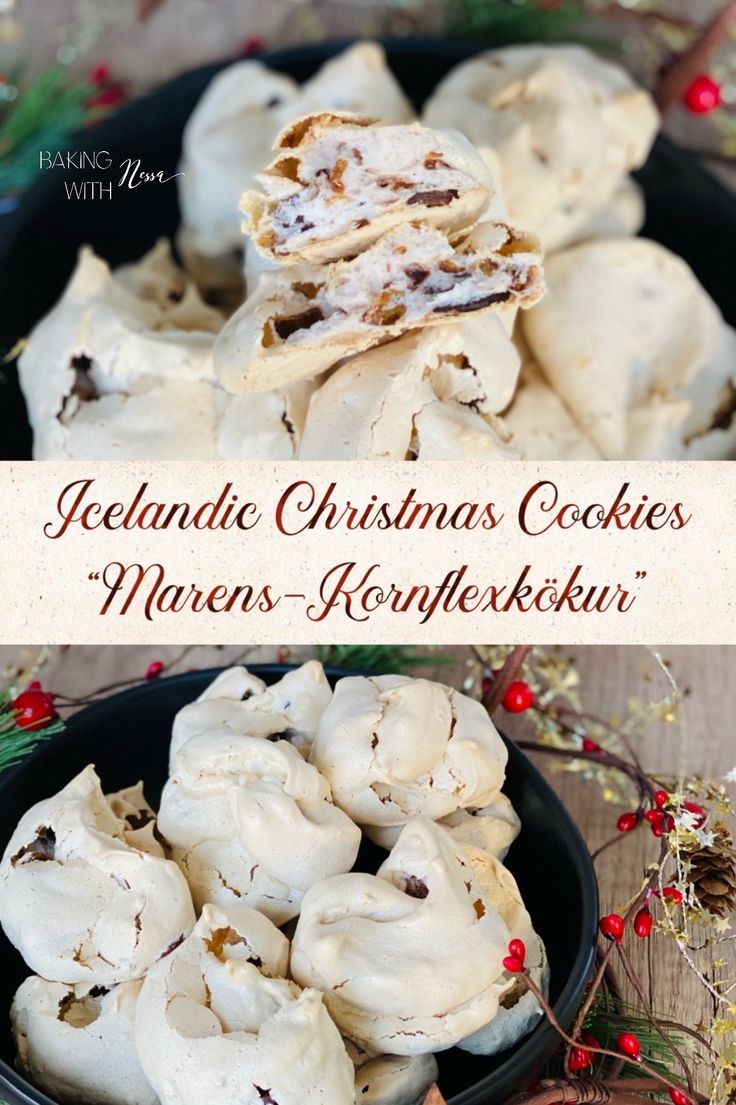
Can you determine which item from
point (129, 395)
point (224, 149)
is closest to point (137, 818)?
point (129, 395)

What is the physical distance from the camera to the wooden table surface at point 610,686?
0.83 metres

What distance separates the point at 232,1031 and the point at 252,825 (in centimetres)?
10

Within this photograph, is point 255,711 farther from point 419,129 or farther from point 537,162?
point 537,162

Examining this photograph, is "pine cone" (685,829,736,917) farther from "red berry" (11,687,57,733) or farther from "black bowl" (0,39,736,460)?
"black bowl" (0,39,736,460)

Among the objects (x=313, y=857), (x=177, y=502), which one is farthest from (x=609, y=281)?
(x=313, y=857)

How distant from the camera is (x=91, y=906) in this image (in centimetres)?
57

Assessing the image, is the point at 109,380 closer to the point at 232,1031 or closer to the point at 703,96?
the point at 232,1031

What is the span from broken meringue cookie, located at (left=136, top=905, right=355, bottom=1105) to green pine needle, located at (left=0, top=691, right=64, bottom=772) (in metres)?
0.20

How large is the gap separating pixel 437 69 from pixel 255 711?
0.70 m

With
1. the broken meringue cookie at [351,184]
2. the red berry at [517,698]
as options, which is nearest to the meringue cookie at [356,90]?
the broken meringue cookie at [351,184]

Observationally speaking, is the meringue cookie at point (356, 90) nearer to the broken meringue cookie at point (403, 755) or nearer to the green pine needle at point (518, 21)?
the green pine needle at point (518, 21)

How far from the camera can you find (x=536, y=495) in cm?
67

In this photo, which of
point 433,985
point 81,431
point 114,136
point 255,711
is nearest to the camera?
point 433,985

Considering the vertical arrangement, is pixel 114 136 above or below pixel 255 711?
above
